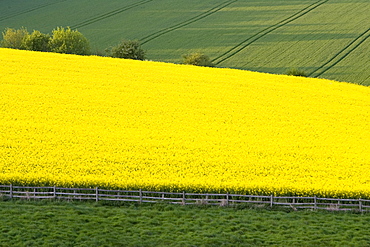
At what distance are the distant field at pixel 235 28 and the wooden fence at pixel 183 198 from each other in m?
28.9

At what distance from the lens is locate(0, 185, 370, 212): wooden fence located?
28.6 m

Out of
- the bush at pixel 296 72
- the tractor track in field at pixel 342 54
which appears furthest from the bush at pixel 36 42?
the tractor track in field at pixel 342 54

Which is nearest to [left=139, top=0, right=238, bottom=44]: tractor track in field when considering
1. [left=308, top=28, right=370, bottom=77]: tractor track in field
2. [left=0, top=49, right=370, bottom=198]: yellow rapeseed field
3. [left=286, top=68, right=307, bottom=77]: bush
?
[left=0, top=49, right=370, bottom=198]: yellow rapeseed field

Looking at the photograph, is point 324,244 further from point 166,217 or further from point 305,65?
point 305,65

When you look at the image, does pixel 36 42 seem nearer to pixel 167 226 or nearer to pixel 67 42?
pixel 67 42

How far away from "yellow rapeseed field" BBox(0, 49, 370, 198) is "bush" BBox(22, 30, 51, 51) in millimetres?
8109

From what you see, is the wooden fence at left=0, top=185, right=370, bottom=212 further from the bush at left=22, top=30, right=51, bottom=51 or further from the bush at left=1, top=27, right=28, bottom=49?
the bush at left=1, top=27, right=28, bottom=49

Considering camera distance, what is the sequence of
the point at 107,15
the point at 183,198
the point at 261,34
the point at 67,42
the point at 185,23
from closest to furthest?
the point at 183,198
the point at 67,42
the point at 261,34
the point at 185,23
the point at 107,15

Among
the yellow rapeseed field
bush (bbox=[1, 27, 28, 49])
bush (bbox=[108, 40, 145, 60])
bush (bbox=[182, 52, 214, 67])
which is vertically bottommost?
the yellow rapeseed field

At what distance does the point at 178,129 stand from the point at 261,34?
35.9 metres

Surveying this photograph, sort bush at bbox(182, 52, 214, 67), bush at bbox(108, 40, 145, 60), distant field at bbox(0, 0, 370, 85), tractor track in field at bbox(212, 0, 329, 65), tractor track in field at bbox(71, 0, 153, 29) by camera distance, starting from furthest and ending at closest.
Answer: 1. tractor track in field at bbox(71, 0, 153, 29)
2. tractor track in field at bbox(212, 0, 329, 65)
3. distant field at bbox(0, 0, 370, 85)
4. bush at bbox(108, 40, 145, 60)
5. bush at bbox(182, 52, 214, 67)

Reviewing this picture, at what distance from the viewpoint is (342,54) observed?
207ft

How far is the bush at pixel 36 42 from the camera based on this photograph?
62.1 metres

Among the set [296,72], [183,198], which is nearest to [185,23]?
[296,72]
